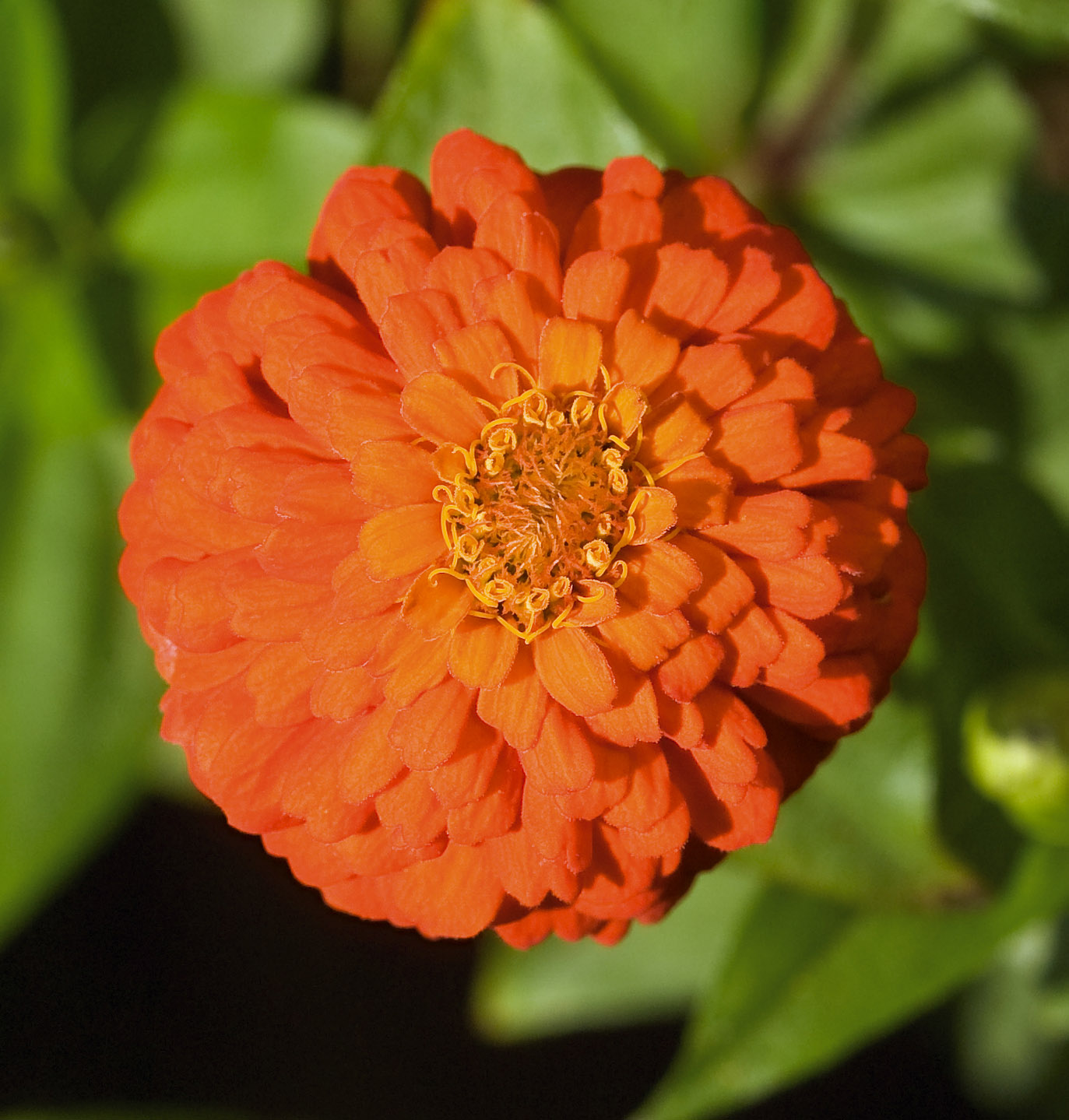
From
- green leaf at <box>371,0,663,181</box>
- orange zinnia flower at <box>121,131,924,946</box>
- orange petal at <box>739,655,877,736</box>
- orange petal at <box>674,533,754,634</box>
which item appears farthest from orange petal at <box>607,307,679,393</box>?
green leaf at <box>371,0,663,181</box>

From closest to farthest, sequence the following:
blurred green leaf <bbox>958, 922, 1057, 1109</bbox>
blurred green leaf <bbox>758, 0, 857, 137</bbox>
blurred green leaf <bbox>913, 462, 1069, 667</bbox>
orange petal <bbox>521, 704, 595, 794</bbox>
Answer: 1. orange petal <bbox>521, 704, 595, 794</bbox>
2. blurred green leaf <bbox>913, 462, 1069, 667</bbox>
3. blurred green leaf <bbox>758, 0, 857, 137</bbox>
4. blurred green leaf <bbox>958, 922, 1057, 1109</bbox>

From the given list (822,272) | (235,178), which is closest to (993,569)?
(822,272)

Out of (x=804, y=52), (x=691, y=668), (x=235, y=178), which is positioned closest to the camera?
(x=691, y=668)

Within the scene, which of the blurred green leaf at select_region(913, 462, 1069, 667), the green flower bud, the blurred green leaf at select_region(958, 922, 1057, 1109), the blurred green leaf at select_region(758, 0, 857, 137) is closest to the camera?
the green flower bud

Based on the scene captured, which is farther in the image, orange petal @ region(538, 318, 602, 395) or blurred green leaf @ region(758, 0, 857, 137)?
blurred green leaf @ region(758, 0, 857, 137)

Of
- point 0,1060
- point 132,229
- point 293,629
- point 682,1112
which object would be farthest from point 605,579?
point 0,1060

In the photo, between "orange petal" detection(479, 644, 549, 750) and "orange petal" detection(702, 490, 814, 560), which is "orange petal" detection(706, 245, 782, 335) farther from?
"orange petal" detection(479, 644, 549, 750)

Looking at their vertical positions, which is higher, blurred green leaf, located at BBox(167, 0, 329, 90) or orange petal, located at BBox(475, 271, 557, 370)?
orange petal, located at BBox(475, 271, 557, 370)

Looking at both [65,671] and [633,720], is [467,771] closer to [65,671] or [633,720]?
[633,720]
